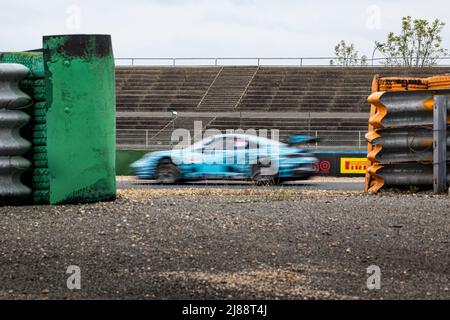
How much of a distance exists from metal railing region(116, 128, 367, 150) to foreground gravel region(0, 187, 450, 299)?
2471 centimetres

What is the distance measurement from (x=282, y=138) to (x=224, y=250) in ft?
108

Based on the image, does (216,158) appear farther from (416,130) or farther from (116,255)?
(116,255)

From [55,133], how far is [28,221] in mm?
1446

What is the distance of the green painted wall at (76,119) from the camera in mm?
9211

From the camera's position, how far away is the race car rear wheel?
21.4 metres

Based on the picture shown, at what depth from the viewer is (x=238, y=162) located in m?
21.0


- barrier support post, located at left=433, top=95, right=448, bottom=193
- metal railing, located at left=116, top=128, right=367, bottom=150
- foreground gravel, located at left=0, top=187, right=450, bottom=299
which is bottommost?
foreground gravel, located at left=0, top=187, right=450, bottom=299

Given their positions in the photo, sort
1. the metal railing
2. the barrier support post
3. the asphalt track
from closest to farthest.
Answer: the barrier support post, the asphalt track, the metal railing

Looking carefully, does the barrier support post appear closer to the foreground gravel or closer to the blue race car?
the foreground gravel

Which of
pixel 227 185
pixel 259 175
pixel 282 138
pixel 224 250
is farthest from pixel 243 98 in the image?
pixel 224 250

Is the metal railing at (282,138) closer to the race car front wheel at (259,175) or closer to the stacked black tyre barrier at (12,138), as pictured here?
the race car front wheel at (259,175)

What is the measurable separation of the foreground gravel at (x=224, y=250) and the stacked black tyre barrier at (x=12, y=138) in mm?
337

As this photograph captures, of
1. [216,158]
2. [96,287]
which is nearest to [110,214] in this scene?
[96,287]

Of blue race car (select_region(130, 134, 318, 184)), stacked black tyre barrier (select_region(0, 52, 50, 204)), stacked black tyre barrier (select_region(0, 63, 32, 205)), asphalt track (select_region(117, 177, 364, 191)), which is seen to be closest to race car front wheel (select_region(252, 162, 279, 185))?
blue race car (select_region(130, 134, 318, 184))
